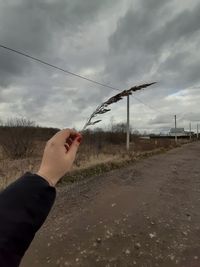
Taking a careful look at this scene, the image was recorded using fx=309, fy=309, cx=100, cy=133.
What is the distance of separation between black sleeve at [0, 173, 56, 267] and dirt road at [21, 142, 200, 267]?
4.26m

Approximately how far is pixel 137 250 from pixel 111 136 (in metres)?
44.9

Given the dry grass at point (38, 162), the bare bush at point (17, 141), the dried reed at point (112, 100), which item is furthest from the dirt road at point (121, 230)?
the bare bush at point (17, 141)

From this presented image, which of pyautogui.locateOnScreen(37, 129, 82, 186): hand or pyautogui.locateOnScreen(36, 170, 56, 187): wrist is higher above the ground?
pyautogui.locateOnScreen(37, 129, 82, 186): hand

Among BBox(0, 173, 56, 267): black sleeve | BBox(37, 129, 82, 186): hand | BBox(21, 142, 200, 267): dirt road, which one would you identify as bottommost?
BBox(21, 142, 200, 267): dirt road

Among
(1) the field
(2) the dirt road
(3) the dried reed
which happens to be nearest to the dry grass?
(1) the field

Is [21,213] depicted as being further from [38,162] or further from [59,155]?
[38,162]

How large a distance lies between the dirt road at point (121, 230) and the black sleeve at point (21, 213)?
426cm

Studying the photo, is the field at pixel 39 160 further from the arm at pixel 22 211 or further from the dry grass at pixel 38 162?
the arm at pixel 22 211

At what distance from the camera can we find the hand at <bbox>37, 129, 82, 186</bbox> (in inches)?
32.2

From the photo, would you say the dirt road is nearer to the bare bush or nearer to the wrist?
the wrist

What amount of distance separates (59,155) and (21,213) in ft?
0.69

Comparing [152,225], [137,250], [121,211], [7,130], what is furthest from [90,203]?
[7,130]

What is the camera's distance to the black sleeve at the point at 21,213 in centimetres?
67

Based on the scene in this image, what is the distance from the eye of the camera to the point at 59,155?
33.7 inches
